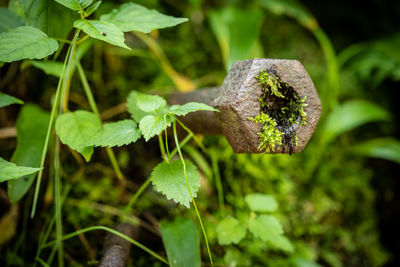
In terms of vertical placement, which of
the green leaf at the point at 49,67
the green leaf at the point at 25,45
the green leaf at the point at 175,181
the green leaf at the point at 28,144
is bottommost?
the green leaf at the point at 28,144

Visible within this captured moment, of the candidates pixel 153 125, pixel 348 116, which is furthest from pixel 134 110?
pixel 348 116

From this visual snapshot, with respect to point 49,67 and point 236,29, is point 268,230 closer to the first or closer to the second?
point 49,67

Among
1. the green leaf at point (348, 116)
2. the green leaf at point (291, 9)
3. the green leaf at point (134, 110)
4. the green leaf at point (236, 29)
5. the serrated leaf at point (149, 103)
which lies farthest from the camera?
the green leaf at point (291, 9)

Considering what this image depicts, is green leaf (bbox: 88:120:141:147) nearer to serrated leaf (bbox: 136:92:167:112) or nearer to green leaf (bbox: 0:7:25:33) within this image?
serrated leaf (bbox: 136:92:167:112)

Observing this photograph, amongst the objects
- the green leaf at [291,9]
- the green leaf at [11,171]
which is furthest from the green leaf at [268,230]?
the green leaf at [291,9]

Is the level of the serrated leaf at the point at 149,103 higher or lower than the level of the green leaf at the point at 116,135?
higher

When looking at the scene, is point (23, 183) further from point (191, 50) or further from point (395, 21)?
point (395, 21)

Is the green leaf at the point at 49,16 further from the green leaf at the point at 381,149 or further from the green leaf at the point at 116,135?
the green leaf at the point at 381,149

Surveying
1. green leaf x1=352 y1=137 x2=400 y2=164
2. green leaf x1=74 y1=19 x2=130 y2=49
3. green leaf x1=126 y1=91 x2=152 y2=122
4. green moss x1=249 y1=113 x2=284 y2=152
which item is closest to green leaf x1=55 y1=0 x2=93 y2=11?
green leaf x1=74 y1=19 x2=130 y2=49
